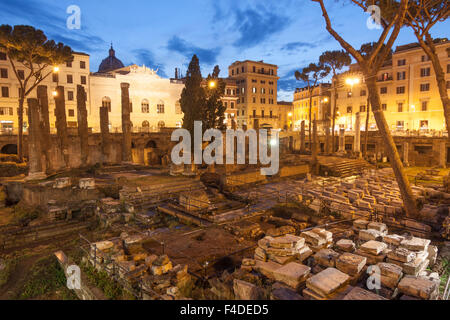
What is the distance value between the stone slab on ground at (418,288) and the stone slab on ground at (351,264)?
73 centimetres

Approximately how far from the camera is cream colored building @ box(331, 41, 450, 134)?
36062mm

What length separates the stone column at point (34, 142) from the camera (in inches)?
610

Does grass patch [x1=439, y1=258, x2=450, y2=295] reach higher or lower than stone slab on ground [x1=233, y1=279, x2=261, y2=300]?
lower

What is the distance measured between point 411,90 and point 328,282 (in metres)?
43.3

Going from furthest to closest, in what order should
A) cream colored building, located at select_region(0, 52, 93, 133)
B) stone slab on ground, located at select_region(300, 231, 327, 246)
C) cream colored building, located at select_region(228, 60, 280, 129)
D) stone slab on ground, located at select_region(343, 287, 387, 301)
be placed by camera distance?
cream colored building, located at select_region(228, 60, 280, 129) → cream colored building, located at select_region(0, 52, 93, 133) → stone slab on ground, located at select_region(300, 231, 327, 246) → stone slab on ground, located at select_region(343, 287, 387, 301)

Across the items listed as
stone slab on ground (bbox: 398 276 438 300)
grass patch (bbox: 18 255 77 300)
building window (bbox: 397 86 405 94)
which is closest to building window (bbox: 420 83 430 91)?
building window (bbox: 397 86 405 94)

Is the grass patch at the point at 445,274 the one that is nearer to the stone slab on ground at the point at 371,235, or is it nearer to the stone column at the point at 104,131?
the stone slab on ground at the point at 371,235

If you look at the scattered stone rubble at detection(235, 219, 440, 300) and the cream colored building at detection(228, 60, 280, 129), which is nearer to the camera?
the scattered stone rubble at detection(235, 219, 440, 300)

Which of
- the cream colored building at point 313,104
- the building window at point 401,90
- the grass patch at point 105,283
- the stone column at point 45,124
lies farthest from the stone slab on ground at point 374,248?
the cream colored building at point 313,104

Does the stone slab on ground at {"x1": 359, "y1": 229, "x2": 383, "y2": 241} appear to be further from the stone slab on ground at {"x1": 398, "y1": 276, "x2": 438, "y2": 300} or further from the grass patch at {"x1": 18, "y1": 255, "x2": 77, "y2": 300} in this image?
the grass patch at {"x1": 18, "y1": 255, "x2": 77, "y2": 300}

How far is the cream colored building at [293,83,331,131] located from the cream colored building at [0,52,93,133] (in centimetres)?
3774

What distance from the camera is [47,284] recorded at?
668cm
